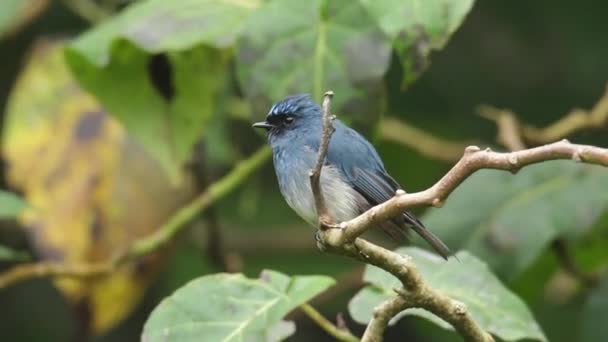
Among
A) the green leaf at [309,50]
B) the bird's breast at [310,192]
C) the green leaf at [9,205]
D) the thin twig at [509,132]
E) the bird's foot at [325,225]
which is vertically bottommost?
the thin twig at [509,132]

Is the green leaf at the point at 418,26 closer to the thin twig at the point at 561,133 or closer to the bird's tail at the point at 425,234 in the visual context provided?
the bird's tail at the point at 425,234

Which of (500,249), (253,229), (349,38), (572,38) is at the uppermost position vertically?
(349,38)

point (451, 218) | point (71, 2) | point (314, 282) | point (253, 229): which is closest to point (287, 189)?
point (314, 282)

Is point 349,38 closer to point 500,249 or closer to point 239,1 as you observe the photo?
point 239,1

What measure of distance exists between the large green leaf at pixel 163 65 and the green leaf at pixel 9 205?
0.46 metres

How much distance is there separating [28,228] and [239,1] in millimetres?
974

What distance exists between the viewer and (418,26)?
118 inches

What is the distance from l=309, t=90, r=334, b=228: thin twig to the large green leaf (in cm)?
133

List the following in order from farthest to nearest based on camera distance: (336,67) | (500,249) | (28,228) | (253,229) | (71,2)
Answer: (253,229) < (71,2) < (28,228) < (500,249) < (336,67)

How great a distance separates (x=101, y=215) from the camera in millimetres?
3947

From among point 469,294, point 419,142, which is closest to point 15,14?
point 419,142

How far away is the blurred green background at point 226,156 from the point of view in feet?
12.5

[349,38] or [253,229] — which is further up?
[349,38]

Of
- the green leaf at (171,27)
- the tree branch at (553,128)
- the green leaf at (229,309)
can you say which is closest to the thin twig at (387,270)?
the green leaf at (229,309)
